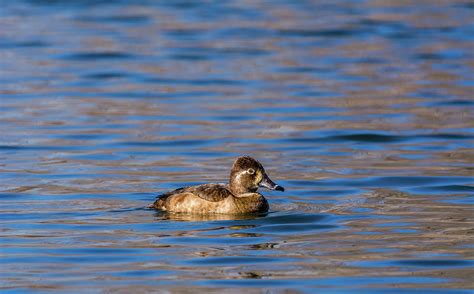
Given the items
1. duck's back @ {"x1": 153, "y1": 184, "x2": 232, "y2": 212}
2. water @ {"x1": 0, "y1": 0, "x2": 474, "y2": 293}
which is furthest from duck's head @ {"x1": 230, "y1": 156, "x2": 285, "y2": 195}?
water @ {"x1": 0, "y1": 0, "x2": 474, "y2": 293}

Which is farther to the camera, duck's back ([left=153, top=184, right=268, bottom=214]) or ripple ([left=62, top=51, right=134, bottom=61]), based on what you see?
ripple ([left=62, top=51, right=134, bottom=61])

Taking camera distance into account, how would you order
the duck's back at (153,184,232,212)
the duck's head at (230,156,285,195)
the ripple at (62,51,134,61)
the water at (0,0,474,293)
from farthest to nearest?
the ripple at (62,51,134,61) < the duck's head at (230,156,285,195) < the duck's back at (153,184,232,212) < the water at (0,0,474,293)

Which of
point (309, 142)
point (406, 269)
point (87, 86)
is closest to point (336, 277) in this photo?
point (406, 269)

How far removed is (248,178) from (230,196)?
0.27 m

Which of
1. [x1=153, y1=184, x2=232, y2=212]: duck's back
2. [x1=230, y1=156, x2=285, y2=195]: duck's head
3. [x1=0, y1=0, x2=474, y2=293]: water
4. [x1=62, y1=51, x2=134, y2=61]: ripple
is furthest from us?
[x1=62, y1=51, x2=134, y2=61]: ripple

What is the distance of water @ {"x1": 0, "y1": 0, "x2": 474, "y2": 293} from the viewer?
10.9m

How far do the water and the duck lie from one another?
5.0 inches

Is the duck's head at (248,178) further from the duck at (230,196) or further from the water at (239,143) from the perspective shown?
the water at (239,143)

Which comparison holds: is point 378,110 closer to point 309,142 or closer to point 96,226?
point 309,142

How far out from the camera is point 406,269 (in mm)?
10648

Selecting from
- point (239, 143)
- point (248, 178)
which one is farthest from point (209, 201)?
point (239, 143)

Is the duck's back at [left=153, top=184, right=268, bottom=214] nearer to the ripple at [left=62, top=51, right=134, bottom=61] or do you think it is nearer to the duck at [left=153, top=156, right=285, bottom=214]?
the duck at [left=153, top=156, right=285, bottom=214]

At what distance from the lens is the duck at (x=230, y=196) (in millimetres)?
12773

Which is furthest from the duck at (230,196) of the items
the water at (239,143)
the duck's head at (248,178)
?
the water at (239,143)
